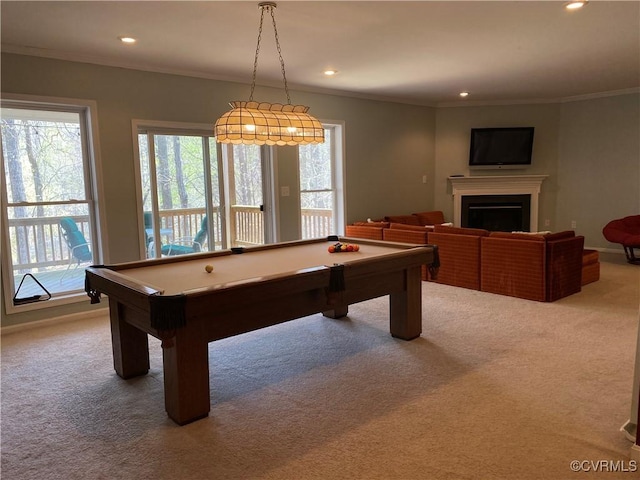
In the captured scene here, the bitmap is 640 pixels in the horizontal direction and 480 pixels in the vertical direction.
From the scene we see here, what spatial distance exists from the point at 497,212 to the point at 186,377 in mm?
6851

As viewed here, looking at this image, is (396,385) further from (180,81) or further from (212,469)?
(180,81)

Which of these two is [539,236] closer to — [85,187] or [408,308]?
[408,308]

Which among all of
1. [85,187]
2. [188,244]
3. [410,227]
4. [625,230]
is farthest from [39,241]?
[625,230]

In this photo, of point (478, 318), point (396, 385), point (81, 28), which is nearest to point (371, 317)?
point (478, 318)

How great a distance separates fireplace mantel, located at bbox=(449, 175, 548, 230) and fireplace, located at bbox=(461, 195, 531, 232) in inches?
2.8

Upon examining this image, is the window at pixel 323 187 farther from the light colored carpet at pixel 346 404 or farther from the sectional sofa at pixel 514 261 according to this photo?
the light colored carpet at pixel 346 404

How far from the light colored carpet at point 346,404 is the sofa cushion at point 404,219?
121 inches

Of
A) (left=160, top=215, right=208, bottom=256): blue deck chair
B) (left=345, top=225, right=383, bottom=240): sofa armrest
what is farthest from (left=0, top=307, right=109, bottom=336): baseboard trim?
(left=345, top=225, right=383, bottom=240): sofa armrest

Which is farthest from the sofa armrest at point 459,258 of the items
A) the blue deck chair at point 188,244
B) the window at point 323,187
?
the blue deck chair at point 188,244

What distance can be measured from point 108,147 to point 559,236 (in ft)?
15.3

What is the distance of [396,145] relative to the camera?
7652mm

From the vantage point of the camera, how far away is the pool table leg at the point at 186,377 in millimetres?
2598

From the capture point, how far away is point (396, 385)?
3047mm

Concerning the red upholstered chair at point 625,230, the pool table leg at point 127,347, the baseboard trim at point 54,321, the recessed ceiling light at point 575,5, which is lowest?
the baseboard trim at point 54,321
